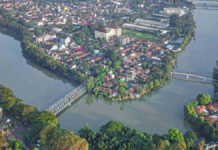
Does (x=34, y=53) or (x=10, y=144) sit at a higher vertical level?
(x=34, y=53)

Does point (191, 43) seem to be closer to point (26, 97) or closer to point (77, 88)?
point (77, 88)

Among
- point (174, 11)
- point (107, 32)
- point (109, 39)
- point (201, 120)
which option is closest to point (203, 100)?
point (201, 120)

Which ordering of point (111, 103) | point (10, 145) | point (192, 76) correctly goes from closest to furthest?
point (10, 145)
point (111, 103)
point (192, 76)

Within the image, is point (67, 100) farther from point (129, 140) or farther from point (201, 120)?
point (201, 120)

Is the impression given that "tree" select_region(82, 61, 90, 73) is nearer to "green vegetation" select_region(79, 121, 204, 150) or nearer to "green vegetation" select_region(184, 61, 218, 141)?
"green vegetation" select_region(79, 121, 204, 150)

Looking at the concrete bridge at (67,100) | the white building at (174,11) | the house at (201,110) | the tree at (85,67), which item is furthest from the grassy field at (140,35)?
the house at (201,110)

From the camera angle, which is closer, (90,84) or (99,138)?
(99,138)
